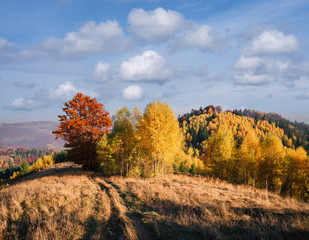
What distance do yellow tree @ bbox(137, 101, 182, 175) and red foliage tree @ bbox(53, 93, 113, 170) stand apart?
26.7 feet

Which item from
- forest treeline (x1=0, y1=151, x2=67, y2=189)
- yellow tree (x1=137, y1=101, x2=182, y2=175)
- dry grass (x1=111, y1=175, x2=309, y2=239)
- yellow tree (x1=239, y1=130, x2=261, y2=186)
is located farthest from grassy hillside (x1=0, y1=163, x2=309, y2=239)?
yellow tree (x1=239, y1=130, x2=261, y2=186)

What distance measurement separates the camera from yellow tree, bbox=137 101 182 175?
2609cm

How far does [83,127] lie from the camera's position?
1149 inches

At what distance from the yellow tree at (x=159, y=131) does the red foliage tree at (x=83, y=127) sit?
8.13 meters

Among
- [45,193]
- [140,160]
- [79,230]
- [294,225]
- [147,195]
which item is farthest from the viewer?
[140,160]

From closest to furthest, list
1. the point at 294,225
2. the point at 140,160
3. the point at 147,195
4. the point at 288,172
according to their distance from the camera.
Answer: the point at 294,225
the point at 147,195
the point at 140,160
the point at 288,172

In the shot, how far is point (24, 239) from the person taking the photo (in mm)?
7703

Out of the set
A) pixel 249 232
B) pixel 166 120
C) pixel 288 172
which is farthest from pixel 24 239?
pixel 288 172

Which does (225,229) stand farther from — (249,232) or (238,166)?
(238,166)

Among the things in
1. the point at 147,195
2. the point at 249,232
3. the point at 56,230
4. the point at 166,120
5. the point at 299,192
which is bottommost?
the point at 299,192

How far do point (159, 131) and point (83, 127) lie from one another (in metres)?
13.4

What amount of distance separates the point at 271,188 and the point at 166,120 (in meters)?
45.2

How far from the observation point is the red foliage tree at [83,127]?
93.6 feet

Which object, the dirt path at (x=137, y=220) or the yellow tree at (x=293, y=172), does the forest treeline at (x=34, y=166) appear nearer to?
the dirt path at (x=137, y=220)
